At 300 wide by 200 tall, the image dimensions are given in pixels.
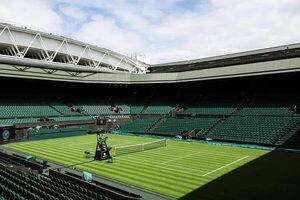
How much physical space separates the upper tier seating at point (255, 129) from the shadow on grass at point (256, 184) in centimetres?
931

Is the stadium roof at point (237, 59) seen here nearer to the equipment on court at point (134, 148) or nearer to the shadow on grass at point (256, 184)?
the equipment on court at point (134, 148)

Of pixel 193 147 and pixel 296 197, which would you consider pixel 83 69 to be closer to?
pixel 193 147

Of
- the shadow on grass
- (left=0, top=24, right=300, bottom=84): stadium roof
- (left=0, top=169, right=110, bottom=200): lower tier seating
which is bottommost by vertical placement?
the shadow on grass

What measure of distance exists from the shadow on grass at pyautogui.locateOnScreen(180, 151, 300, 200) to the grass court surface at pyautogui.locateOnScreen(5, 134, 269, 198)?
666mm

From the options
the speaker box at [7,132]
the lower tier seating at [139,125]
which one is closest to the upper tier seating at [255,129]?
the lower tier seating at [139,125]

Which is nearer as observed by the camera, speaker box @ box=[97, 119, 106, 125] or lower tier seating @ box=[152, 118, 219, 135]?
lower tier seating @ box=[152, 118, 219, 135]

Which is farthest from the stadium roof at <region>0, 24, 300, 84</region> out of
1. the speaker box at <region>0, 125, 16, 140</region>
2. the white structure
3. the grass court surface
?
the grass court surface

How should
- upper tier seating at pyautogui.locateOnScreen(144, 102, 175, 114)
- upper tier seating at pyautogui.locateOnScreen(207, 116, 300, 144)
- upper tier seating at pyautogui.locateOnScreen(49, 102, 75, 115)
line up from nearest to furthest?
1. upper tier seating at pyautogui.locateOnScreen(207, 116, 300, 144)
2. upper tier seating at pyautogui.locateOnScreen(49, 102, 75, 115)
3. upper tier seating at pyautogui.locateOnScreen(144, 102, 175, 114)

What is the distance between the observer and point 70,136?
125ft

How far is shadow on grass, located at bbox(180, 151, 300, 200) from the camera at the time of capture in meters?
13.9

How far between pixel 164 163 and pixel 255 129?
15542 mm

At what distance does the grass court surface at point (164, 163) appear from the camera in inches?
638

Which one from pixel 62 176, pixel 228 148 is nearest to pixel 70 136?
pixel 228 148

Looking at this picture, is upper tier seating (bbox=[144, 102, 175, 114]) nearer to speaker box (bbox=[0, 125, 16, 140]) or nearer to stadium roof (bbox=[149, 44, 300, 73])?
stadium roof (bbox=[149, 44, 300, 73])
